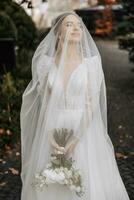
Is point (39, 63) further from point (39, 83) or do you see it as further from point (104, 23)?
point (104, 23)

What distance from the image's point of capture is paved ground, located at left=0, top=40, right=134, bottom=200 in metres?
6.77

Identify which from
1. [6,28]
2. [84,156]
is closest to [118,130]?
[84,156]

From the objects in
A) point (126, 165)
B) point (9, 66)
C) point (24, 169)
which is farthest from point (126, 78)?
point (24, 169)

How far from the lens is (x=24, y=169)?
5492 mm

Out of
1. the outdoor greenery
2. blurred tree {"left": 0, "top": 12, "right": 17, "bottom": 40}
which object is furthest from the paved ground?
blurred tree {"left": 0, "top": 12, "right": 17, "bottom": 40}

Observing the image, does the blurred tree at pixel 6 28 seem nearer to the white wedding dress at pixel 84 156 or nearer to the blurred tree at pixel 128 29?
the blurred tree at pixel 128 29

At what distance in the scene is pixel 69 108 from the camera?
4.99 metres

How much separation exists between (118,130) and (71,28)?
4.54 m

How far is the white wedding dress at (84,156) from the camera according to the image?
16.3ft

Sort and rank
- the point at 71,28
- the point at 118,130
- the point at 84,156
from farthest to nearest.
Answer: the point at 118,130, the point at 84,156, the point at 71,28

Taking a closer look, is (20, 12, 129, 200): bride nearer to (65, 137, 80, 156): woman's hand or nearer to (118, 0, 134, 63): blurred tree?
(65, 137, 80, 156): woman's hand

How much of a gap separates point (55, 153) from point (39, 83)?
0.65 metres

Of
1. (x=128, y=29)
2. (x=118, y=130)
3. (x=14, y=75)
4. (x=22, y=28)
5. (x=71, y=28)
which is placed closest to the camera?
(x=71, y=28)

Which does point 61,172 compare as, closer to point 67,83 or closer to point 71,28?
point 67,83
